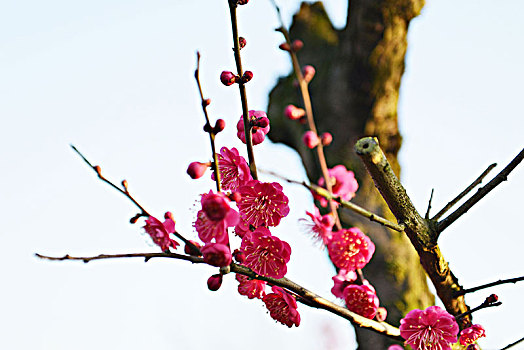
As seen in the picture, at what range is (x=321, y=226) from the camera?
1.00m

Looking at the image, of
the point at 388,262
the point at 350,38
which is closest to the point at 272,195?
the point at 388,262

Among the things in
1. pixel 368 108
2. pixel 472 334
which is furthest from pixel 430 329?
pixel 368 108

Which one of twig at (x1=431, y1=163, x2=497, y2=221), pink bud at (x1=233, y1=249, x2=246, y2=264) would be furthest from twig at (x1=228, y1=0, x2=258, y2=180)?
twig at (x1=431, y1=163, x2=497, y2=221)

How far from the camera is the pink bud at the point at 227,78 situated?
2.47 feet

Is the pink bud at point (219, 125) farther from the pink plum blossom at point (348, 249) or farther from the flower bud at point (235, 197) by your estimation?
the pink plum blossom at point (348, 249)

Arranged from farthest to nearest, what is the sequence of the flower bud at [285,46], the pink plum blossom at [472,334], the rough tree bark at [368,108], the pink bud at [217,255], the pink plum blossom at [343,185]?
the rough tree bark at [368,108] → the pink plum blossom at [343,185] → the pink plum blossom at [472,334] → the flower bud at [285,46] → the pink bud at [217,255]

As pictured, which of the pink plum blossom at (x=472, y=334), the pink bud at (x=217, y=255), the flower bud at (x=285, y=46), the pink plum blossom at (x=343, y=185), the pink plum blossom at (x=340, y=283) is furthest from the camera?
the pink plum blossom at (x=343, y=185)

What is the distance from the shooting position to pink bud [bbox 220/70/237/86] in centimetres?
75

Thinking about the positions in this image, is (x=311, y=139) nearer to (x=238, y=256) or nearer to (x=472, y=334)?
(x=238, y=256)

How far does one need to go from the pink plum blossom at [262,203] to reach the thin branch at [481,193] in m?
0.27

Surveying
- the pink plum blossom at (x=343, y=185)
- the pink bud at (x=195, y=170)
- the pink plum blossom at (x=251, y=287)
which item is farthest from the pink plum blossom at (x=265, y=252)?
the pink plum blossom at (x=343, y=185)

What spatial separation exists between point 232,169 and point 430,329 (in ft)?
1.46

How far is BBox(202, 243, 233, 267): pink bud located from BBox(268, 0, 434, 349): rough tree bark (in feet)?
4.44

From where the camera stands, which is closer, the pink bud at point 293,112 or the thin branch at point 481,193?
the thin branch at point 481,193
